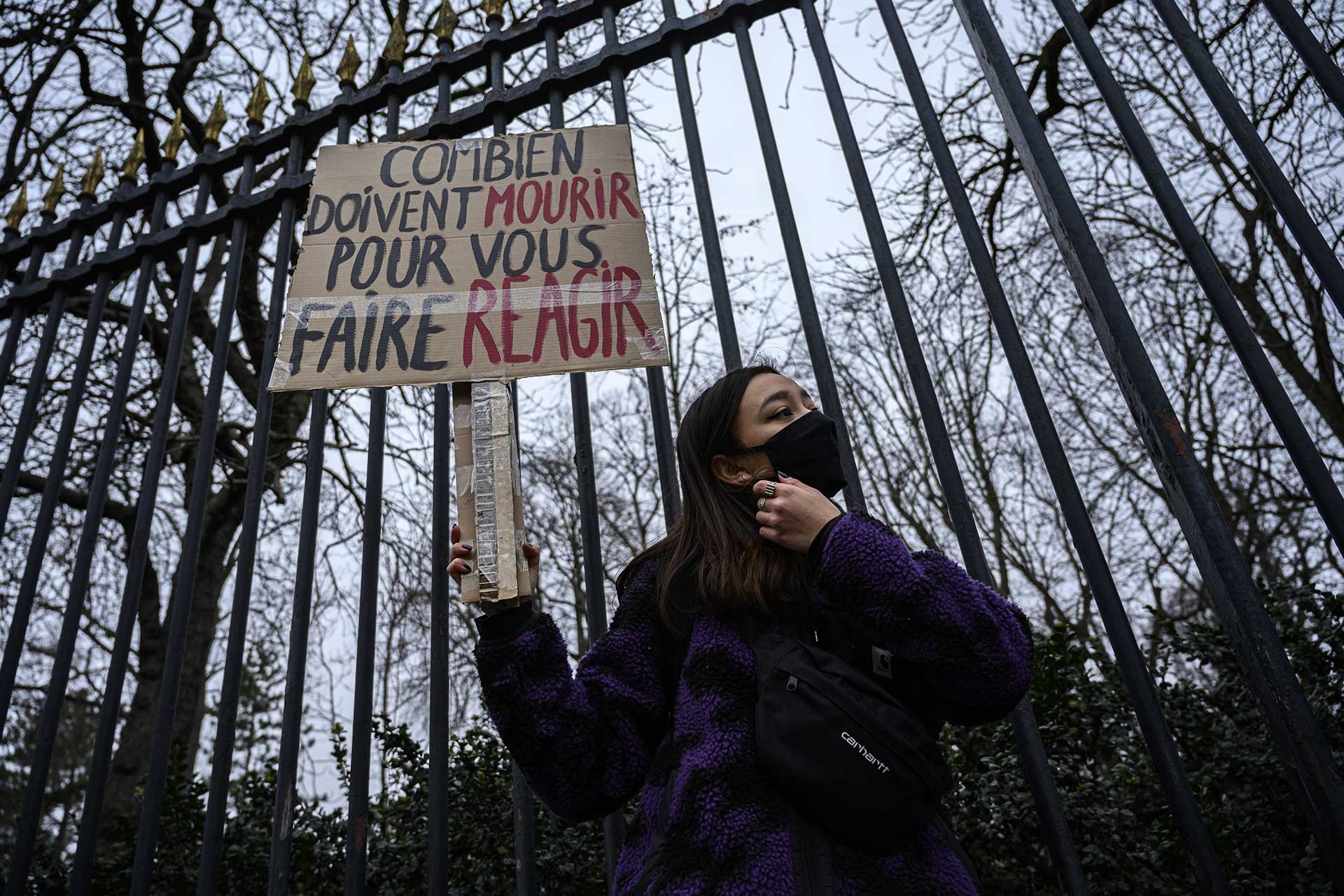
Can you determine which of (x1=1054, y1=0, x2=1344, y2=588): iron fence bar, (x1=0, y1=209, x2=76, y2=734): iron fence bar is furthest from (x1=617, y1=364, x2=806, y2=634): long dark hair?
(x1=0, y1=209, x2=76, y2=734): iron fence bar

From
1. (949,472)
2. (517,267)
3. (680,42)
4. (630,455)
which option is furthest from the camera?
(630,455)

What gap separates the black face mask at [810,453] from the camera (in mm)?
1819

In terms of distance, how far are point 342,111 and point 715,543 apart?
6.75 ft

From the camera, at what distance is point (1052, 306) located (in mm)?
9164

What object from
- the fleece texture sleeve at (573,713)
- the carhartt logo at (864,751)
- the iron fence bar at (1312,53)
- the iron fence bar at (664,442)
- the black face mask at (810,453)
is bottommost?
the carhartt logo at (864,751)

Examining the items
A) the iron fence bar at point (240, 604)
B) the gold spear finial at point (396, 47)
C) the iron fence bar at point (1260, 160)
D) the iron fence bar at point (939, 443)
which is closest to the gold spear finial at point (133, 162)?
the iron fence bar at point (240, 604)

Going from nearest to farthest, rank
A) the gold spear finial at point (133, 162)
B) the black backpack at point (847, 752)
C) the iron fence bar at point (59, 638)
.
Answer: the black backpack at point (847, 752)
the iron fence bar at point (59, 638)
the gold spear finial at point (133, 162)

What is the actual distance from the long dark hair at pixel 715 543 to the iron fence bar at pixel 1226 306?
951 mm

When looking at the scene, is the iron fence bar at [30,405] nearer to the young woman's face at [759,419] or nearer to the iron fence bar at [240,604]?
the iron fence bar at [240,604]

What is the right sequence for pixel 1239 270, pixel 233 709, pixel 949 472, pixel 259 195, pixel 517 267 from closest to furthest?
pixel 949 472 → pixel 517 267 → pixel 233 709 → pixel 259 195 → pixel 1239 270

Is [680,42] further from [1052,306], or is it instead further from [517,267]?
[1052,306]

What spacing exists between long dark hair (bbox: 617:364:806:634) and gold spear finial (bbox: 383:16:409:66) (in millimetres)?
1734

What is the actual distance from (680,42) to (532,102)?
20.0 inches

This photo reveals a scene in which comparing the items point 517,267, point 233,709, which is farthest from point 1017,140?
point 233,709
